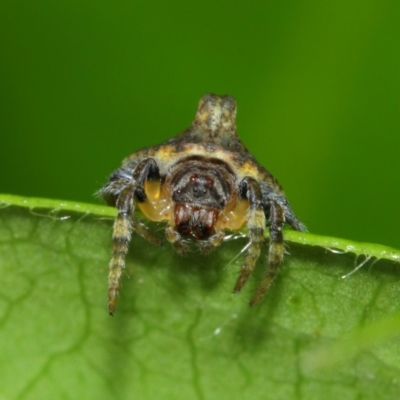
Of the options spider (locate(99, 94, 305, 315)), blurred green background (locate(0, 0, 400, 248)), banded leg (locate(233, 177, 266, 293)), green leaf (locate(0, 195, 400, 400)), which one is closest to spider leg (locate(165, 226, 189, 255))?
spider (locate(99, 94, 305, 315))

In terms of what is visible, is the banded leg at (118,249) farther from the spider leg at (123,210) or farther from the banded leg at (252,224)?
the banded leg at (252,224)

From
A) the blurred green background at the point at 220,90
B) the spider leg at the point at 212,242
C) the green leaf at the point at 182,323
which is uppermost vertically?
the blurred green background at the point at 220,90

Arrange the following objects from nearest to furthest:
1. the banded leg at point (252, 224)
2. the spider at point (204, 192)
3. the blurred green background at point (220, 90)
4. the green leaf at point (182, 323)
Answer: the green leaf at point (182, 323), the banded leg at point (252, 224), the spider at point (204, 192), the blurred green background at point (220, 90)

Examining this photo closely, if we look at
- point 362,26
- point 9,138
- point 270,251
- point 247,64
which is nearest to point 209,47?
point 247,64

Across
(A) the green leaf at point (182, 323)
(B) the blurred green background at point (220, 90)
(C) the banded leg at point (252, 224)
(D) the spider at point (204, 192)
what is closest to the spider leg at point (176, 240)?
(D) the spider at point (204, 192)

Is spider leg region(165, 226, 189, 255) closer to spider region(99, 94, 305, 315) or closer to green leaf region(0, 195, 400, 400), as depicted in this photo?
spider region(99, 94, 305, 315)

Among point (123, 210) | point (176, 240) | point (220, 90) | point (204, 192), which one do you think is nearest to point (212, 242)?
point (176, 240)

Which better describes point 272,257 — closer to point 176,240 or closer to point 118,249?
point 176,240

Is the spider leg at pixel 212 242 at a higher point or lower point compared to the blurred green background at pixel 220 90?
lower

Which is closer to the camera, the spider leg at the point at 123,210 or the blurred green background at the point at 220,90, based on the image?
the spider leg at the point at 123,210
